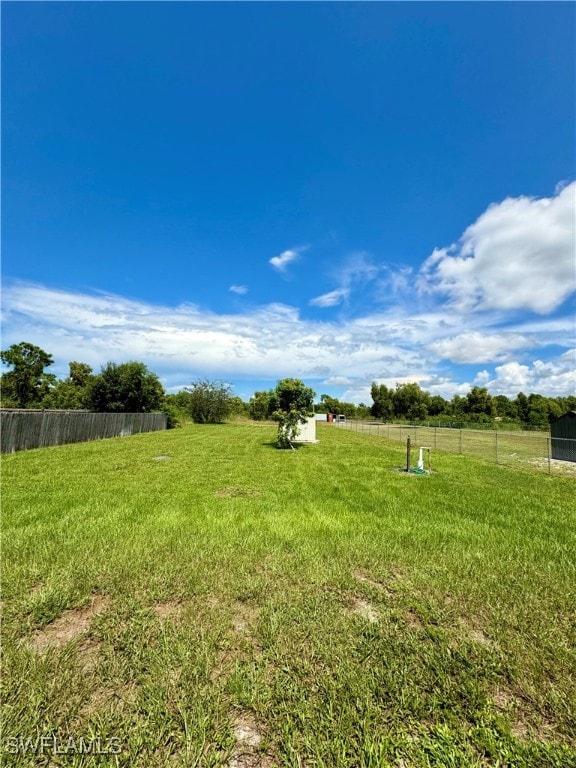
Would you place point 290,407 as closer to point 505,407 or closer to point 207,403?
point 207,403

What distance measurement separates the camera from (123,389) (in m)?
30.5

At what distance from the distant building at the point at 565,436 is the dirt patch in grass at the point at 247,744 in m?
16.8

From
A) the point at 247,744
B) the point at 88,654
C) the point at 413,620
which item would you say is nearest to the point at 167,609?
the point at 88,654

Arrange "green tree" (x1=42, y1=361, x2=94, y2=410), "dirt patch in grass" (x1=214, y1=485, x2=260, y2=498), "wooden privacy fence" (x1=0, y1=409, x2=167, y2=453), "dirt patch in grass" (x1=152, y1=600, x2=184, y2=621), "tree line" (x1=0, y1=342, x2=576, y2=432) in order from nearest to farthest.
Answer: "dirt patch in grass" (x1=152, y1=600, x2=184, y2=621) < "dirt patch in grass" (x1=214, y1=485, x2=260, y2=498) < "wooden privacy fence" (x1=0, y1=409, x2=167, y2=453) < "tree line" (x1=0, y1=342, x2=576, y2=432) < "green tree" (x1=42, y1=361, x2=94, y2=410)

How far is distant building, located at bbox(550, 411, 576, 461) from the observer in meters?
14.6

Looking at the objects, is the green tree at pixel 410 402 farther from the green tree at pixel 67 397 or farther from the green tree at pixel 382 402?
the green tree at pixel 67 397

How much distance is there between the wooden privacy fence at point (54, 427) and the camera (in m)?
13.5

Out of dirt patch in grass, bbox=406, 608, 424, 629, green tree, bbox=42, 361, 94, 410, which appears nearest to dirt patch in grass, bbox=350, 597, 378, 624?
dirt patch in grass, bbox=406, 608, 424, 629

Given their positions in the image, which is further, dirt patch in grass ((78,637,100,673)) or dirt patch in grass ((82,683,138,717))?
dirt patch in grass ((78,637,100,673))

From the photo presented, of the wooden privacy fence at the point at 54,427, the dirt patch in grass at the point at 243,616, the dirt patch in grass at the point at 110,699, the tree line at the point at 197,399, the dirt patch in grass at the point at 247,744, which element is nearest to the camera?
the dirt patch in grass at the point at 247,744

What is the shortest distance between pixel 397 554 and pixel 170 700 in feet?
9.49

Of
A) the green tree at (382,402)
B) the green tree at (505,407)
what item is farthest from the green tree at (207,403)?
the green tree at (505,407)

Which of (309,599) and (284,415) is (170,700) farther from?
(284,415)

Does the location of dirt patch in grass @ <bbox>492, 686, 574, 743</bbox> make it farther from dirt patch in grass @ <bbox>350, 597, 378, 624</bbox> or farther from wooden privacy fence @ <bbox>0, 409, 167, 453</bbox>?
wooden privacy fence @ <bbox>0, 409, 167, 453</bbox>
